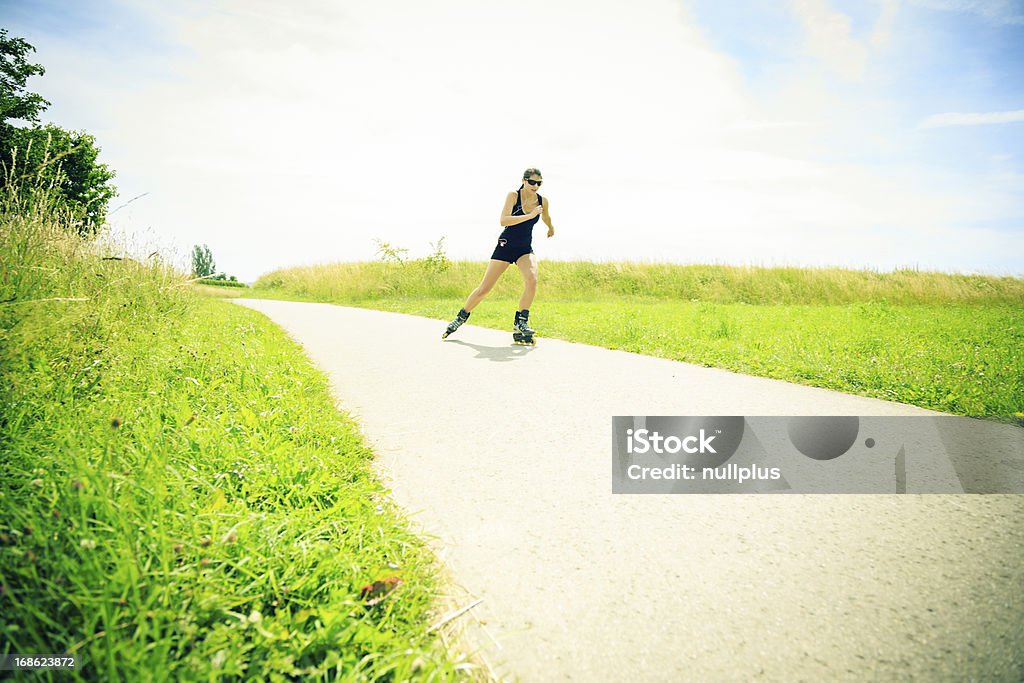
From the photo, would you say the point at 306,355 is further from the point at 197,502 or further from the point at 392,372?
the point at 197,502

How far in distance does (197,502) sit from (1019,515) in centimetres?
361

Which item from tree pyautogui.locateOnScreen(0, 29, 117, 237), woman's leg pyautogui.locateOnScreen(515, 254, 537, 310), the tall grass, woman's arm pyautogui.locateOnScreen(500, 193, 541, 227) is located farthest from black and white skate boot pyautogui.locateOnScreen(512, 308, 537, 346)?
tree pyautogui.locateOnScreen(0, 29, 117, 237)

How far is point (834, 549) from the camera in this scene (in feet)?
7.34

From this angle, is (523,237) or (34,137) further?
(34,137)

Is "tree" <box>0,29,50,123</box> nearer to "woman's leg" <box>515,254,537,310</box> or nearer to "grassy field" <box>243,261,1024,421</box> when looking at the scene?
"grassy field" <box>243,261,1024,421</box>

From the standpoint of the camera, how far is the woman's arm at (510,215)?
7422 mm

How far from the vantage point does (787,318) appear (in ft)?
41.7

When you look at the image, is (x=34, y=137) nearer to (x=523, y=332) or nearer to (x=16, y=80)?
(x=16, y=80)

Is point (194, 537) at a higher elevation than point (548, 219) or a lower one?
lower

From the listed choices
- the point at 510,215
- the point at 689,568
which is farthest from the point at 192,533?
the point at 510,215

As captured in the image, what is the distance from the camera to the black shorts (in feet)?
25.1

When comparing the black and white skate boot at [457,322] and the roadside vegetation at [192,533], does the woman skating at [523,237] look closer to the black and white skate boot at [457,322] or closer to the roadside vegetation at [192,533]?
the black and white skate boot at [457,322]

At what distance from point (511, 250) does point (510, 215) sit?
473 millimetres

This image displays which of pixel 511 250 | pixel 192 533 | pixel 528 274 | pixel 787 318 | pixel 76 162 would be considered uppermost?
pixel 76 162
